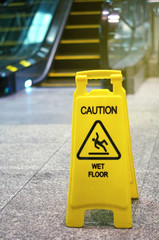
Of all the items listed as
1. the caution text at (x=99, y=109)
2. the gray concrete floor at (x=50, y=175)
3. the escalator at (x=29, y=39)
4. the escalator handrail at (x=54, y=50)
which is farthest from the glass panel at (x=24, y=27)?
the caution text at (x=99, y=109)

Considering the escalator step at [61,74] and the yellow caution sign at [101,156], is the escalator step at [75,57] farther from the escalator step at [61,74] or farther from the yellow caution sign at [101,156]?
the yellow caution sign at [101,156]

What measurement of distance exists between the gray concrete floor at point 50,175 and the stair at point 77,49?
300 cm

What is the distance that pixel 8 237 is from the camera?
2633 millimetres

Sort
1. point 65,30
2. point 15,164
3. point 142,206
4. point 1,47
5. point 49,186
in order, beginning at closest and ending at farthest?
point 142,206 → point 49,186 → point 15,164 → point 1,47 → point 65,30

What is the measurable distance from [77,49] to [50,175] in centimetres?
774

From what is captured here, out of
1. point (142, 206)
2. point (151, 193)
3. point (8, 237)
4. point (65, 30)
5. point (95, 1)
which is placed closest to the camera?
point (8, 237)

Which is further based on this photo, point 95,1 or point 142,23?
point 95,1

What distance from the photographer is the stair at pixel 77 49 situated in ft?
33.7

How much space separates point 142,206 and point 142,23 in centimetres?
840

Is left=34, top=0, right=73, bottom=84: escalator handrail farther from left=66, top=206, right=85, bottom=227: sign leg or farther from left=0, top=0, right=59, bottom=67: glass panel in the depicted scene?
left=66, top=206, right=85, bottom=227: sign leg

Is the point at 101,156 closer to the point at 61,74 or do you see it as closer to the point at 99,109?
the point at 99,109

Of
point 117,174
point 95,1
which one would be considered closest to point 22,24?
point 95,1

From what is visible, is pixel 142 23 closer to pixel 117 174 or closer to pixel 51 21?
pixel 51 21

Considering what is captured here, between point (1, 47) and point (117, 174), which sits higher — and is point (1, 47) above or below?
below
